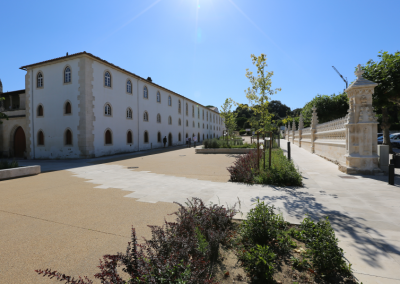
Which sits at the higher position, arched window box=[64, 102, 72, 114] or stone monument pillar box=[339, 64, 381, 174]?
arched window box=[64, 102, 72, 114]

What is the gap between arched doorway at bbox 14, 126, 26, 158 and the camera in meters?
24.3

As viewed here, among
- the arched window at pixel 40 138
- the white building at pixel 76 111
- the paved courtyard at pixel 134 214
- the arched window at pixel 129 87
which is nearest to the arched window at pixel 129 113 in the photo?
the white building at pixel 76 111

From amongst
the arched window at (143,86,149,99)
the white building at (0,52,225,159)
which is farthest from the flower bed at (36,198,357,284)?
the arched window at (143,86,149,99)

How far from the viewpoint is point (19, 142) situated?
80.5 feet

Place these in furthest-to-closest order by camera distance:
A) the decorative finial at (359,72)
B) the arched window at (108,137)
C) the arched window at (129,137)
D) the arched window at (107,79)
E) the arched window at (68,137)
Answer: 1. the arched window at (129,137)
2. the arched window at (107,79)
3. the arched window at (108,137)
4. the arched window at (68,137)
5. the decorative finial at (359,72)

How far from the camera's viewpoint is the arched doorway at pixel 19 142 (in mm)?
24344

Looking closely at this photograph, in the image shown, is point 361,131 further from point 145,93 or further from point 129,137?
point 145,93

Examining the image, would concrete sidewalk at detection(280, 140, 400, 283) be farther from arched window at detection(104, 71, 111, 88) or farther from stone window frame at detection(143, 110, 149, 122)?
stone window frame at detection(143, 110, 149, 122)

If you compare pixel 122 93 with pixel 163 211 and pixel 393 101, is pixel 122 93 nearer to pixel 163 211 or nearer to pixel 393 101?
pixel 163 211

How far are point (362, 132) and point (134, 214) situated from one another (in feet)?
31.0

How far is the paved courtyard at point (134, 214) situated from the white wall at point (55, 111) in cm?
1337

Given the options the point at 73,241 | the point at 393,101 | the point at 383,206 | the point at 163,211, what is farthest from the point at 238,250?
the point at 393,101

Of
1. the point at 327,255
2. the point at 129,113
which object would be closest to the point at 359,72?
the point at 327,255

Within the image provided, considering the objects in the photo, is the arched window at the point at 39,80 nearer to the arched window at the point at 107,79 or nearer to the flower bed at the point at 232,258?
the arched window at the point at 107,79
